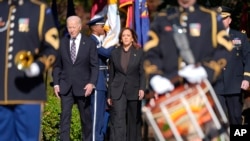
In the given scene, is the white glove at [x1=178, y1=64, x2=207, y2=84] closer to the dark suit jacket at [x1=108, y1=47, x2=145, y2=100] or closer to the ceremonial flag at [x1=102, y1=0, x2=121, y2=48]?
the dark suit jacket at [x1=108, y1=47, x2=145, y2=100]

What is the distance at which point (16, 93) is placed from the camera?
861cm

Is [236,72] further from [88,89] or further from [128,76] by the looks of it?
[88,89]

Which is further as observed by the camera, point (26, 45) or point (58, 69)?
point (58, 69)

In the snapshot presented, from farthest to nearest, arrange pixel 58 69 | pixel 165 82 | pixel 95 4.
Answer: pixel 95 4 → pixel 58 69 → pixel 165 82

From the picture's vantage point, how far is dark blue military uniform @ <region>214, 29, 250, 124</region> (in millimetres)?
12336

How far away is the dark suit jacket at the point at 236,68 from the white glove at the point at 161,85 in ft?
13.7

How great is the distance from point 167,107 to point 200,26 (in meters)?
0.83

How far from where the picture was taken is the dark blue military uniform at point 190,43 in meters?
8.37

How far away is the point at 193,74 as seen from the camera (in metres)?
8.16

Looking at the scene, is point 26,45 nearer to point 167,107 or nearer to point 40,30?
point 40,30

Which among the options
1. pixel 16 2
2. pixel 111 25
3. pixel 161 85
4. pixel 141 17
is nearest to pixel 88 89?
pixel 111 25

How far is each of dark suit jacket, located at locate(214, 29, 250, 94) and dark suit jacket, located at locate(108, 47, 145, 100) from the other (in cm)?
119

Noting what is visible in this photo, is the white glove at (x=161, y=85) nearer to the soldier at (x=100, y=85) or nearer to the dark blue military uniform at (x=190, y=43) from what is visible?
the dark blue military uniform at (x=190, y=43)

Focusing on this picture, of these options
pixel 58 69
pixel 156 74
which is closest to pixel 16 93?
pixel 156 74
